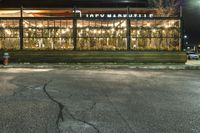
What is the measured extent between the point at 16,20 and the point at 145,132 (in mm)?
21113

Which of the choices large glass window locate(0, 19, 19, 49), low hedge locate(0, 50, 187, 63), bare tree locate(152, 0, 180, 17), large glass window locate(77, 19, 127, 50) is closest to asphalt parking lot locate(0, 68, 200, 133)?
low hedge locate(0, 50, 187, 63)

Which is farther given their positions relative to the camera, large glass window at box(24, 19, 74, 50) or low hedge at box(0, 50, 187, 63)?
large glass window at box(24, 19, 74, 50)

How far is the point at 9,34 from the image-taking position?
2641cm

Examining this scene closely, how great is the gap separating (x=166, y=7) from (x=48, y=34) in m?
16.6

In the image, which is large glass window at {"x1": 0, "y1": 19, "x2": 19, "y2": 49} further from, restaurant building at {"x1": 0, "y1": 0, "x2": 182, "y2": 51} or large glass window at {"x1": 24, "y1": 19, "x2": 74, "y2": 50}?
large glass window at {"x1": 24, "y1": 19, "x2": 74, "y2": 50}

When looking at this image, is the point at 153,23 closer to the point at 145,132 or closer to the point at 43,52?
the point at 43,52

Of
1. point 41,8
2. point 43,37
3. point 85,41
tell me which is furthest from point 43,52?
point 41,8

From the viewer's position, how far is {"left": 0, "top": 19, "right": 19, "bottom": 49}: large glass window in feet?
86.3

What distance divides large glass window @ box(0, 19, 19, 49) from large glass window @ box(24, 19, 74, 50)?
62 cm

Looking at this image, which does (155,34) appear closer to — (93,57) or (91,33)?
(91,33)

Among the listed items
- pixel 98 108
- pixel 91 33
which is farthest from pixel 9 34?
pixel 98 108

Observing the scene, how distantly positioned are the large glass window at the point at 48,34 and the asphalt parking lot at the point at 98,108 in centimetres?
1283

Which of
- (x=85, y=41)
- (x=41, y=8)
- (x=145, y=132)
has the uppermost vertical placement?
(x=41, y=8)

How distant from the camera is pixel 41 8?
32.0m
